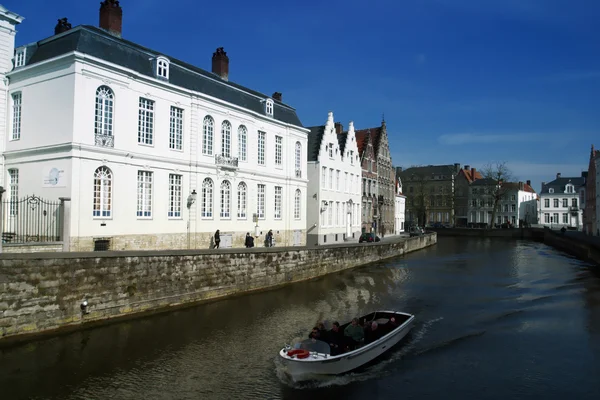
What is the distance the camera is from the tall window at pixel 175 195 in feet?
85.3

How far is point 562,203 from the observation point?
321 feet

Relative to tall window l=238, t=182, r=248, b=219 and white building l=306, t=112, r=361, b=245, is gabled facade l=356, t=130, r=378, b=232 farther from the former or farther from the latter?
tall window l=238, t=182, r=248, b=219

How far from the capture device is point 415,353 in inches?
615

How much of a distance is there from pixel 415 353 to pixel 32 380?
11287 mm

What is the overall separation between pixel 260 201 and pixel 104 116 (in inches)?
516

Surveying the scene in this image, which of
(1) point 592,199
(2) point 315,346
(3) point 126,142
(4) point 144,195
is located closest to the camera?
(2) point 315,346

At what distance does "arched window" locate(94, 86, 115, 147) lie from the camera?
22.2m

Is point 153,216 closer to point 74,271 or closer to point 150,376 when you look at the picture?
point 74,271

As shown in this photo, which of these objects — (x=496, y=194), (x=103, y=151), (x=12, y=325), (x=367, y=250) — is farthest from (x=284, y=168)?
(x=496, y=194)

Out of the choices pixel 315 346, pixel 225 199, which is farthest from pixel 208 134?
pixel 315 346

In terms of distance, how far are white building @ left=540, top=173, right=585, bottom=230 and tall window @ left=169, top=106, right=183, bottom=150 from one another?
91383 mm

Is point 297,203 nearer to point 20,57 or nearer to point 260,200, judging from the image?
point 260,200

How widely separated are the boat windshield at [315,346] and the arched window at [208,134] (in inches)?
670

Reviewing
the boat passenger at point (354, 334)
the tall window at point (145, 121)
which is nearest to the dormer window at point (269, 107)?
the tall window at point (145, 121)
